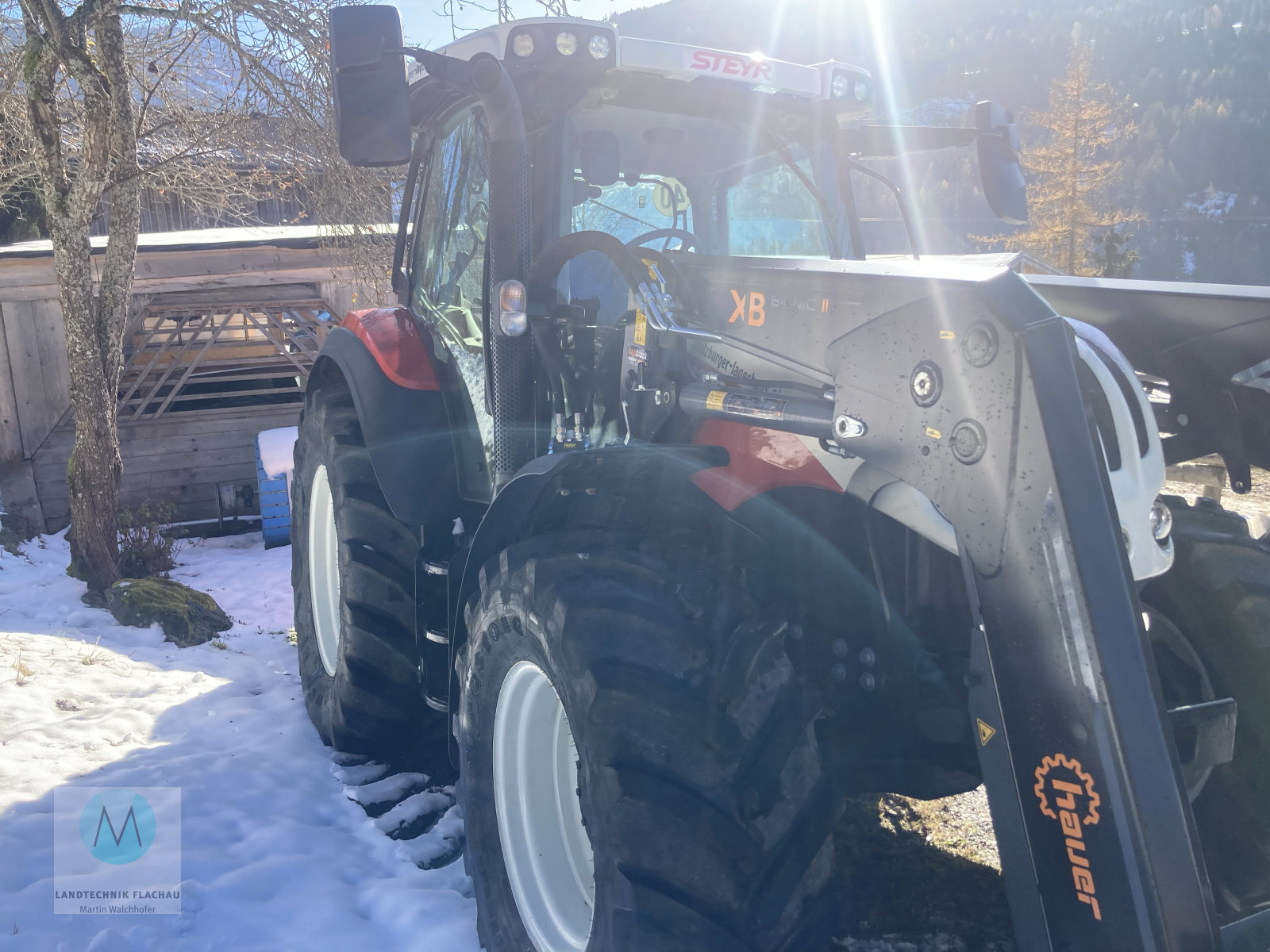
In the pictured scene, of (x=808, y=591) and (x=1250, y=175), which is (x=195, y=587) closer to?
(x=808, y=591)

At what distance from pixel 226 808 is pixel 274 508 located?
7.41 meters

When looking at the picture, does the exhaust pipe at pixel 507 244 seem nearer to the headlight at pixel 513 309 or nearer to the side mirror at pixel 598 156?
the headlight at pixel 513 309

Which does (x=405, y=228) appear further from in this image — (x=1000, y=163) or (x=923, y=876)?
(x=923, y=876)

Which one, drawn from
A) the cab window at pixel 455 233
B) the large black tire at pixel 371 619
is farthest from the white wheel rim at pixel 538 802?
the cab window at pixel 455 233

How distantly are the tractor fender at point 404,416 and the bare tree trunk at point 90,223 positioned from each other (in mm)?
4649

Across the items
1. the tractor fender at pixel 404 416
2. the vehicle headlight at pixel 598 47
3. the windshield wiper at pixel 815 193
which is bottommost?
the tractor fender at pixel 404 416

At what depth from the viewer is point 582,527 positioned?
2.04 m

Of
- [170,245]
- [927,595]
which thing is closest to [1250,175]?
[170,245]

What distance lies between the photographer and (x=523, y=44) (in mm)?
2479

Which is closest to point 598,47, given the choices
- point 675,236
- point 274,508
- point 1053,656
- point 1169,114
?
point 675,236

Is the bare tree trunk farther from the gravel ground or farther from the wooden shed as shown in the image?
the gravel ground

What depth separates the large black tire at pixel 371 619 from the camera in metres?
3.25

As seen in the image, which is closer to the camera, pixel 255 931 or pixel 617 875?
pixel 617 875

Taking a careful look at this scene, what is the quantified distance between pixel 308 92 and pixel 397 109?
586 centimetres
